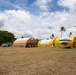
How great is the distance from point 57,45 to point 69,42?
708cm

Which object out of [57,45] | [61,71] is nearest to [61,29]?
[57,45]

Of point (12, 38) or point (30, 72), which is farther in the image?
point (12, 38)

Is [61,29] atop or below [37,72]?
atop

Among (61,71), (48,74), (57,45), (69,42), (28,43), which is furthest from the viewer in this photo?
(28,43)

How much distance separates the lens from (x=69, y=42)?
5488cm

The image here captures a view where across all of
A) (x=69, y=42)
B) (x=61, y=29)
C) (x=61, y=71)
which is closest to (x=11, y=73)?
(x=61, y=71)

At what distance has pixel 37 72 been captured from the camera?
1387cm

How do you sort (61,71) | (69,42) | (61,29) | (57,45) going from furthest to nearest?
(61,29) < (57,45) < (69,42) < (61,71)

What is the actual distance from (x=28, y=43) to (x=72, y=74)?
6276 cm

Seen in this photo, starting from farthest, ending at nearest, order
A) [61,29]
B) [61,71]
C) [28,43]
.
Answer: [61,29], [28,43], [61,71]

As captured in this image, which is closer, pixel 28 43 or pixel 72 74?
pixel 72 74

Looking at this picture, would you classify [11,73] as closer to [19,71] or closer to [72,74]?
[19,71]

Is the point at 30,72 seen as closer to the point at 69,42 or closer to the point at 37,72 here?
the point at 37,72

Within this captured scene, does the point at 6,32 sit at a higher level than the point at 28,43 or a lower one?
higher
